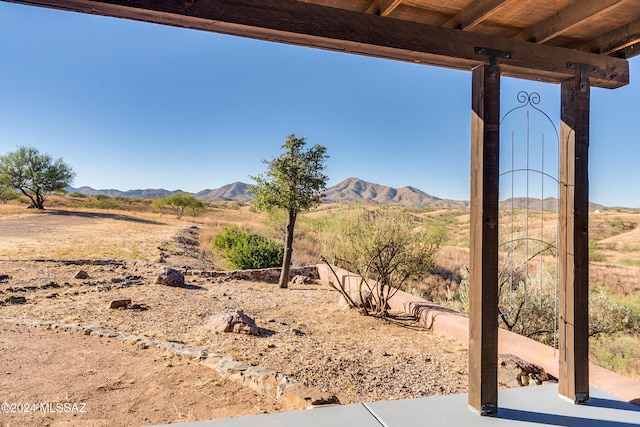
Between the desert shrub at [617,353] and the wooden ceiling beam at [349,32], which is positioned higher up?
the wooden ceiling beam at [349,32]

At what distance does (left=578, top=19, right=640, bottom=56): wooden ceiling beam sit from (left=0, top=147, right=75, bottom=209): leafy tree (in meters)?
30.5

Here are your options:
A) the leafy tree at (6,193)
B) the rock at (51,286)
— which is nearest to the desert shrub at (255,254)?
the rock at (51,286)

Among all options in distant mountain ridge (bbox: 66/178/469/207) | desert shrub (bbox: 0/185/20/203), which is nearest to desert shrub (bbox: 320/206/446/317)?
desert shrub (bbox: 0/185/20/203)

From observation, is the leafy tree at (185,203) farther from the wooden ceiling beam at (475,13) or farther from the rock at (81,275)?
the wooden ceiling beam at (475,13)

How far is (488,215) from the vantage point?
194cm

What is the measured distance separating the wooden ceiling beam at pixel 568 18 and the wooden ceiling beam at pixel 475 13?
385 millimetres

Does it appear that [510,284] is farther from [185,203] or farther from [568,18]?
[185,203]

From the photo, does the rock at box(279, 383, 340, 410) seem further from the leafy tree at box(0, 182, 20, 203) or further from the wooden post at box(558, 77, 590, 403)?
the leafy tree at box(0, 182, 20, 203)

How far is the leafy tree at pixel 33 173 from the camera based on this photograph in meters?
24.6

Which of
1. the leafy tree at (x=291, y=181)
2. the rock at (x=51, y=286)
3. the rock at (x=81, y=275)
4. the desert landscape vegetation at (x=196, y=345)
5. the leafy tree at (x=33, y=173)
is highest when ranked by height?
the leafy tree at (x=33, y=173)

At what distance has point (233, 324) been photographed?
4855mm

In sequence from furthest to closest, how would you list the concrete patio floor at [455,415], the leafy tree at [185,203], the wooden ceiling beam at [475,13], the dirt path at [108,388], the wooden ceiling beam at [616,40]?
the leafy tree at [185,203] < the dirt path at [108,388] < the wooden ceiling beam at [616,40] < the concrete patio floor at [455,415] < the wooden ceiling beam at [475,13]

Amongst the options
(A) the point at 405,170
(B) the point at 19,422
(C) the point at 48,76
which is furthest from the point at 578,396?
(A) the point at 405,170

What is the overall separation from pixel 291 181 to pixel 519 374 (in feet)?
19.4
